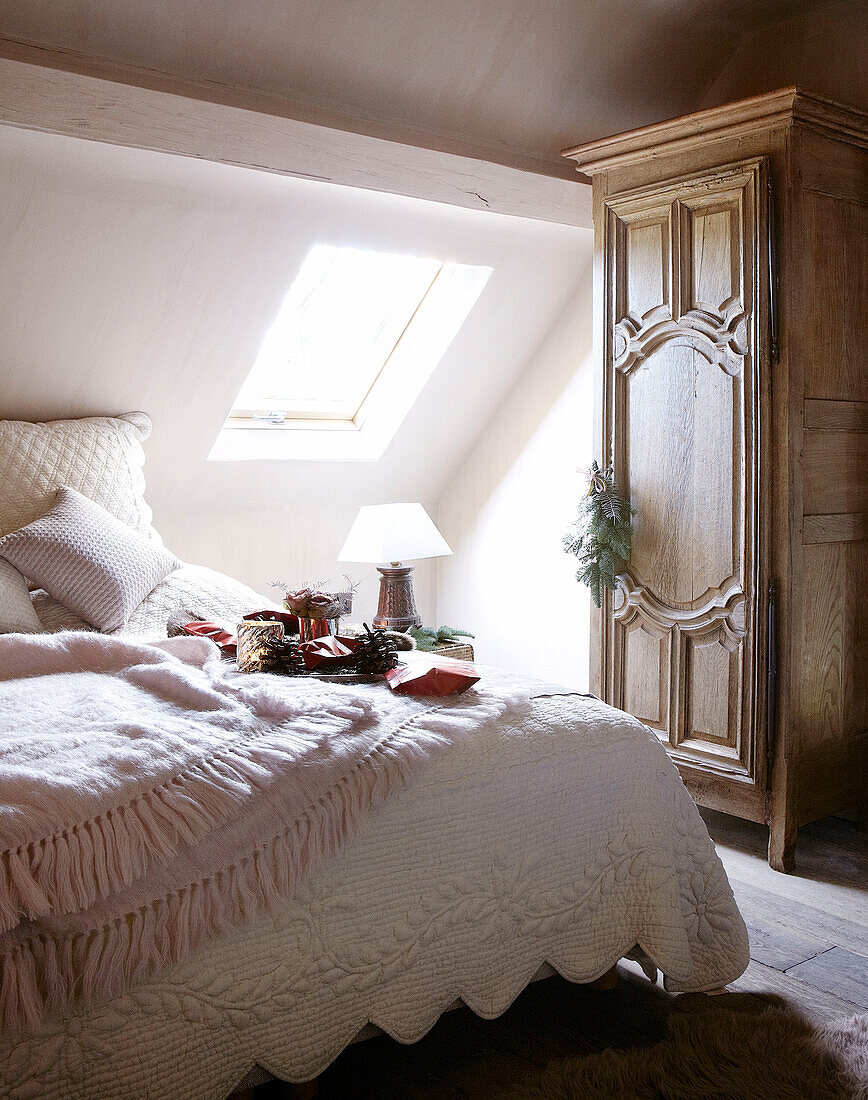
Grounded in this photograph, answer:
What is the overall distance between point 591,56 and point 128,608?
216 centimetres

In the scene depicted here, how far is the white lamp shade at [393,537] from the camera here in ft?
10.7

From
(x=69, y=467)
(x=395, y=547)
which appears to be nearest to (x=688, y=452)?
(x=395, y=547)

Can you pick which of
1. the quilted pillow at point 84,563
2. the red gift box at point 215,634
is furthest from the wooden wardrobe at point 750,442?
the quilted pillow at point 84,563

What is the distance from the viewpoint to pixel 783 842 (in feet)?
8.70

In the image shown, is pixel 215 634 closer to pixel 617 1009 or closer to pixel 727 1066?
pixel 617 1009

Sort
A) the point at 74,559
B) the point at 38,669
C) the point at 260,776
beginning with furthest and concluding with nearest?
the point at 74,559 < the point at 38,669 < the point at 260,776

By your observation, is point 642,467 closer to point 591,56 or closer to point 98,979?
point 591,56

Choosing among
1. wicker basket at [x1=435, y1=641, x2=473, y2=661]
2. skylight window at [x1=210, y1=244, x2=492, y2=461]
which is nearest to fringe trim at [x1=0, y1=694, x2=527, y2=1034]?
wicker basket at [x1=435, y1=641, x2=473, y2=661]

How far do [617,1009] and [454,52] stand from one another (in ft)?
8.22

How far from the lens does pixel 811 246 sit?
2658 mm

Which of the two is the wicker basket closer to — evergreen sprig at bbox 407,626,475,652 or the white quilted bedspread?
evergreen sprig at bbox 407,626,475,652

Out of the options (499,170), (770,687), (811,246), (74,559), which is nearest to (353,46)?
(499,170)

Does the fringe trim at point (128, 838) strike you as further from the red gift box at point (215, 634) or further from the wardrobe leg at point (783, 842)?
the wardrobe leg at point (783, 842)

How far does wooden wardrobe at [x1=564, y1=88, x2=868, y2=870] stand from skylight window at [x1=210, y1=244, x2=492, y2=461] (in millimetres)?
979
